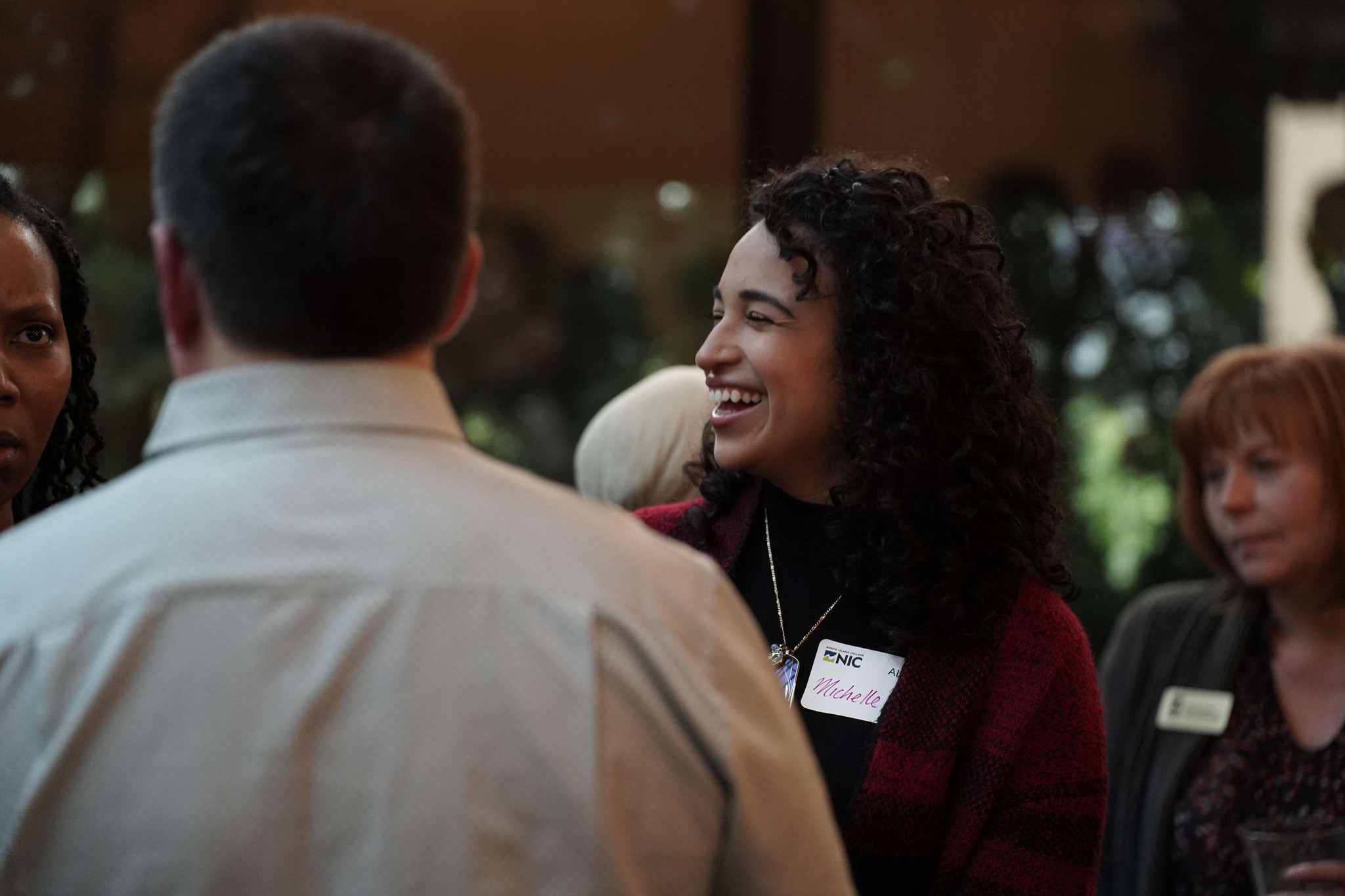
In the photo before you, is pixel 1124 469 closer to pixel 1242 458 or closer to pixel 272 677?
pixel 1242 458

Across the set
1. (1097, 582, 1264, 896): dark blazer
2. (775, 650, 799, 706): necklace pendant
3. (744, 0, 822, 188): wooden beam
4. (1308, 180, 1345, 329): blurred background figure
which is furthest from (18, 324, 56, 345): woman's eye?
(1308, 180, 1345, 329): blurred background figure

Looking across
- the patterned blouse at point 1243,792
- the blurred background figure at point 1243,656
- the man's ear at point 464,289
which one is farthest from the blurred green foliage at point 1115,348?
the man's ear at point 464,289

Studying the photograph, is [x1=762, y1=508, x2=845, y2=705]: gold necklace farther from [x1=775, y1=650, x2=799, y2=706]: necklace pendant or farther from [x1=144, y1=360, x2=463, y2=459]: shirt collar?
[x1=144, y1=360, x2=463, y2=459]: shirt collar

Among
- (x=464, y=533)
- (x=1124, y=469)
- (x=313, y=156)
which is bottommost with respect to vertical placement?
(x=1124, y=469)

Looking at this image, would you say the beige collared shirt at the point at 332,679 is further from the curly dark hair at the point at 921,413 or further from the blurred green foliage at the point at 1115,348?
the blurred green foliage at the point at 1115,348

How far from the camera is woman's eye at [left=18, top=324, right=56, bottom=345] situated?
2121mm

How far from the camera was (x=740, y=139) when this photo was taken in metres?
4.41

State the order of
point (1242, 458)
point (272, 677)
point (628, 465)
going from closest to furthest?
point (272, 677) → point (628, 465) → point (1242, 458)

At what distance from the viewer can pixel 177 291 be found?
1178mm

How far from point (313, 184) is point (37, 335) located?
1.22 metres

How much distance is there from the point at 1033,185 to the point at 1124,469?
3.17ft

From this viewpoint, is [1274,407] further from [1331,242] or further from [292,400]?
[292,400]

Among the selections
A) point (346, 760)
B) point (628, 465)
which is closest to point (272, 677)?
point (346, 760)

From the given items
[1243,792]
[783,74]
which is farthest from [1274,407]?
[783,74]
